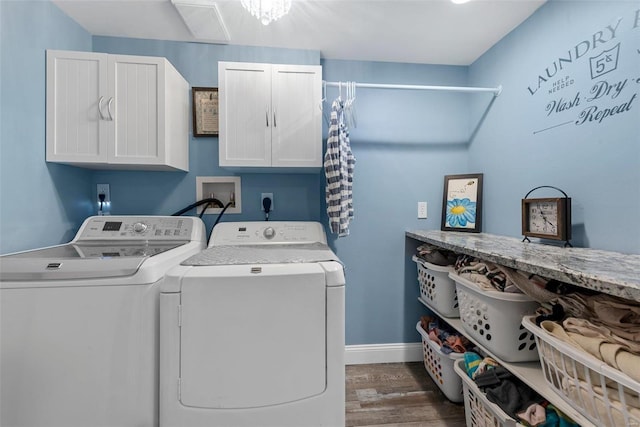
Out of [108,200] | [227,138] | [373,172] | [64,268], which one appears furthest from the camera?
[373,172]

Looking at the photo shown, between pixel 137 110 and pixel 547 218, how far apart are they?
2343 millimetres

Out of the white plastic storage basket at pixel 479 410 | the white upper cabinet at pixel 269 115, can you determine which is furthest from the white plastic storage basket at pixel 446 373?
the white upper cabinet at pixel 269 115

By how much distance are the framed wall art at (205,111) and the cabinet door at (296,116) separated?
511 millimetres

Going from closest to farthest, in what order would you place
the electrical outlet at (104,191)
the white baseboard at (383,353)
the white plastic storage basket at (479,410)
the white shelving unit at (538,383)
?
the white shelving unit at (538,383) → the white plastic storage basket at (479,410) → the electrical outlet at (104,191) → the white baseboard at (383,353)

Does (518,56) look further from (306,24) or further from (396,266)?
(396,266)

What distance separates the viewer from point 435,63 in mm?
2166

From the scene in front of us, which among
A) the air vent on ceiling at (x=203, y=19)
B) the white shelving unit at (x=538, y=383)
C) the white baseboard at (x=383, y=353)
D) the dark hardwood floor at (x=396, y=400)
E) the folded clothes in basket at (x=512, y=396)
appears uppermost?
the air vent on ceiling at (x=203, y=19)

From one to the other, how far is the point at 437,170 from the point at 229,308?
1.86 m

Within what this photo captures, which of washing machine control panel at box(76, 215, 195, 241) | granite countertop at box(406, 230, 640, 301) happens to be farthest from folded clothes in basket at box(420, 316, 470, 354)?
washing machine control panel at box(76, 215, 195, 241)

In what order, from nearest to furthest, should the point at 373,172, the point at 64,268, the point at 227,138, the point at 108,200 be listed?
the point at 64,268 → the point at 227,138 → the point at 108,200 → the point at 373,172

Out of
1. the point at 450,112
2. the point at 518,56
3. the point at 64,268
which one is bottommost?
the point at 64,268

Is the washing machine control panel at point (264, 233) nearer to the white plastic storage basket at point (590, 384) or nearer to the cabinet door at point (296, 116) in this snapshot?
the cabinet door at point (296, 116)

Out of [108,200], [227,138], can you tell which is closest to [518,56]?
[227,138]

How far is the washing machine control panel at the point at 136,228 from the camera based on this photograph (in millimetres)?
1607
